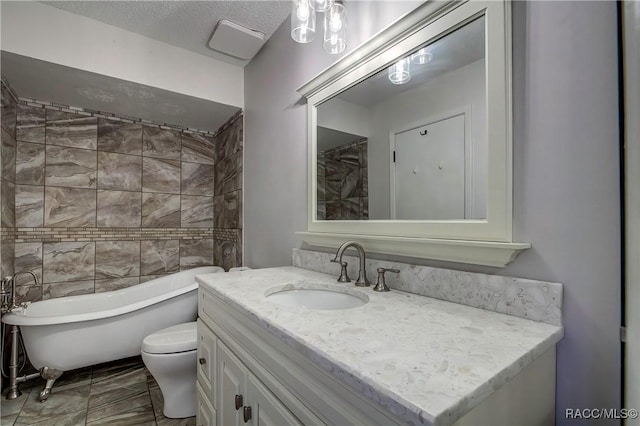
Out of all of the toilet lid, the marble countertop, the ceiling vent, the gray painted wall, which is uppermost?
the ceiling vent

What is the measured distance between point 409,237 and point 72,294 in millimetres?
2774

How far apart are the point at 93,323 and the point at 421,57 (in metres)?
2.36

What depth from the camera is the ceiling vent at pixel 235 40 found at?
6.49ft

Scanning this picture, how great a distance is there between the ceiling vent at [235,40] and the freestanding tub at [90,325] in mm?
1797

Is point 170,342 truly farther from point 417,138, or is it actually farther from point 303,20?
point 303,20

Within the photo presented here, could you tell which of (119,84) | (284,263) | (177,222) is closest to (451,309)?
(284,263)

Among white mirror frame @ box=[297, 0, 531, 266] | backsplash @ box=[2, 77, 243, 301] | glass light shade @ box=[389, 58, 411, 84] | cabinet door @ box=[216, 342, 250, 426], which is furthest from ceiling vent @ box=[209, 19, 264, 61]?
cabinet door @ box=[216, 342, 250, 426]

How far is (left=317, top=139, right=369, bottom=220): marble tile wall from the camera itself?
1.35 m

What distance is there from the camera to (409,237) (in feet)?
3.60

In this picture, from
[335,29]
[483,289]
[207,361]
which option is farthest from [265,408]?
[335,29]

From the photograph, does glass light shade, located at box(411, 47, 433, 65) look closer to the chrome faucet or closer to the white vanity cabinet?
the chrome faucet

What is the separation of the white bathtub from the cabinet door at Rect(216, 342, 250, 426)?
123 cm

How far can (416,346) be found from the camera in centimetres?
62

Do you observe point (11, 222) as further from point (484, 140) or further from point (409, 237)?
point (484, 140)
